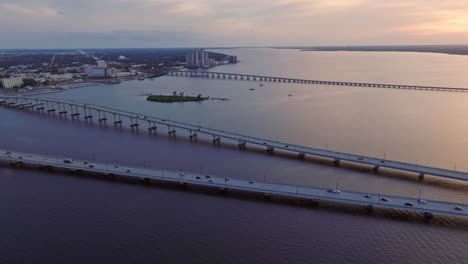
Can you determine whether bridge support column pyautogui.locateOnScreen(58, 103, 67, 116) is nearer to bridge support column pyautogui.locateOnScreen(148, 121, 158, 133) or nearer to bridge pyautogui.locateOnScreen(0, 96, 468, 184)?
bridge pyautogui.locateOnScreen(0, 96, 468, 184)

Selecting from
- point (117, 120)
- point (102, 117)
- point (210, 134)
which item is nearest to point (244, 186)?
point (210, 134)

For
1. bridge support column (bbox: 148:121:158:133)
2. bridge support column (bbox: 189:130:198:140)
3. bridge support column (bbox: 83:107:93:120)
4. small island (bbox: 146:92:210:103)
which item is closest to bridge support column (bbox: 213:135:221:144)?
bridge support column (bbox: 189:130:198:140)

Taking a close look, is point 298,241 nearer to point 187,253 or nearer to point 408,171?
point 187,253

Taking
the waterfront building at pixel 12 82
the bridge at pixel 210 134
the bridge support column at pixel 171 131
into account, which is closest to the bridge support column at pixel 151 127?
the bridge at pixel 210 134

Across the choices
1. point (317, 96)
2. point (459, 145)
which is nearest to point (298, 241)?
point (459, 145)

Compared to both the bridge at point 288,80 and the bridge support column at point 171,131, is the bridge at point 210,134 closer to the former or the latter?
the bridge support column at point 171,131

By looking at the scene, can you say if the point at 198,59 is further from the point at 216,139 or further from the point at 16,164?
the point at 16,164

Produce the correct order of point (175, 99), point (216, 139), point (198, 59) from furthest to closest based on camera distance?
point (198, 59) < point (175, 99) < point (216, 139)
